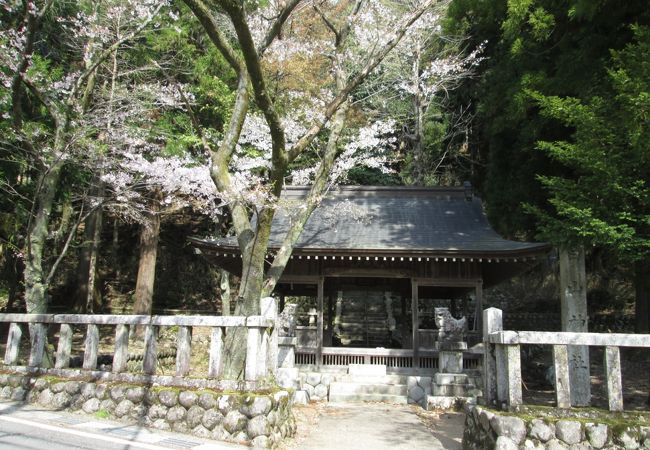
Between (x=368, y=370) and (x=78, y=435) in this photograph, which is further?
(x=368, y=370)

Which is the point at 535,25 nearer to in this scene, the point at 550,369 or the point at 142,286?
the point at 550,369

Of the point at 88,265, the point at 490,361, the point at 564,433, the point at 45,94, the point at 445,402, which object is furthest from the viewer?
the point at 88,265

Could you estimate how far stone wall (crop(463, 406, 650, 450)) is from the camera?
4914 millimetres

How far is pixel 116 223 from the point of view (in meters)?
21.5

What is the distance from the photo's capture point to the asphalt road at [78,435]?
A: 17.1ft

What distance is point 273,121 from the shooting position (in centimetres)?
677

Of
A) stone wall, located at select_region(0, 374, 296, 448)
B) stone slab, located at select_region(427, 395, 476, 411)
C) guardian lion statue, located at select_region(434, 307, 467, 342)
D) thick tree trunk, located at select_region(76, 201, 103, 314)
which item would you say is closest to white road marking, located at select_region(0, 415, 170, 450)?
stone wall, located at select_region(0, 374, 296, 448)

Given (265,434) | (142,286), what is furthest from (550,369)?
(142,286)

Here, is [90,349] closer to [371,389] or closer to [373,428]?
[373,428]

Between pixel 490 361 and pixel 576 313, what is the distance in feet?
15.9

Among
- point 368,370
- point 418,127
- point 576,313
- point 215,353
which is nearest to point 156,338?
point 215,353

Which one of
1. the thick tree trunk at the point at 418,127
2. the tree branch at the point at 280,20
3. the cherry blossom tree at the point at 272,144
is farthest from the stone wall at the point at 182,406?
the thick tree trunk at the point at 418,127

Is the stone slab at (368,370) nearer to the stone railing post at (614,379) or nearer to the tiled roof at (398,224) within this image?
the tiled roof at (398,224)

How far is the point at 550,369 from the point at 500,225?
15.2 feet
